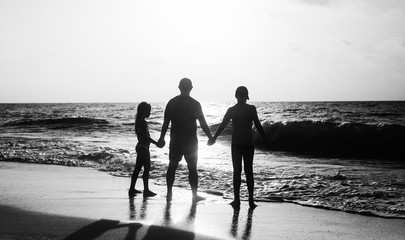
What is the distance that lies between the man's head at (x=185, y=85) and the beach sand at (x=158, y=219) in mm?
1706

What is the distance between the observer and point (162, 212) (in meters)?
5.21

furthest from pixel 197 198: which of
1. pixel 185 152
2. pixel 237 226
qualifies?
pixel 237 226

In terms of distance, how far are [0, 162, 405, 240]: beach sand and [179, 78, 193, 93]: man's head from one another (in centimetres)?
171

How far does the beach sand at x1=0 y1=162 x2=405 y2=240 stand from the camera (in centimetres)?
426

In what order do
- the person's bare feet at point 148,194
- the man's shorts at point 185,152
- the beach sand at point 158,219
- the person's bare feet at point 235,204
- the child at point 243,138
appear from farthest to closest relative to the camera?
the person's bare feet at point 148,194
the man's shorts at point 185,152
the child at point 243,138
the person's bare feet at point 235,204
the beach sand at point 158,219

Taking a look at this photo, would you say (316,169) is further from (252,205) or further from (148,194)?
(148,194)

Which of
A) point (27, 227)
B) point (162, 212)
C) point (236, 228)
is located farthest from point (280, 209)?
point (27, 227)

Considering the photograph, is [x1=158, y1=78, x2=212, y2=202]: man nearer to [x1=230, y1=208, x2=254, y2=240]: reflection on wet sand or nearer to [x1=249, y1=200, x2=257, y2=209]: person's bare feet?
[x1=249, y1=200, x2=257, y2=209]: person's bare feet

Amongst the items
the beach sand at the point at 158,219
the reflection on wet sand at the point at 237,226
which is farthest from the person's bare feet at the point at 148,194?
the reflection on wet sand at the point at 237,226

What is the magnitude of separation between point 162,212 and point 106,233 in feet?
3.78

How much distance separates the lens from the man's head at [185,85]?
237 inches

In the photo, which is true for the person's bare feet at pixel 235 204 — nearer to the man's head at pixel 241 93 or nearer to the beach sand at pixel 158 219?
the beach sand at pixel 158 219

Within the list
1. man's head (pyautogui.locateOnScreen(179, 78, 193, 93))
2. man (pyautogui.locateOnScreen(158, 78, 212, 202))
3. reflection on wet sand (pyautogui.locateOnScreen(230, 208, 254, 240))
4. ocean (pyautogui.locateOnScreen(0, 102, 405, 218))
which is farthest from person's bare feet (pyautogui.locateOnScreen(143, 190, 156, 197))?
man's head (pyautogui.locateOnScreen(179, 78, 193, 93))

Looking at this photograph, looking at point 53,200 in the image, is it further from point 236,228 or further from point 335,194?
point 335,194
